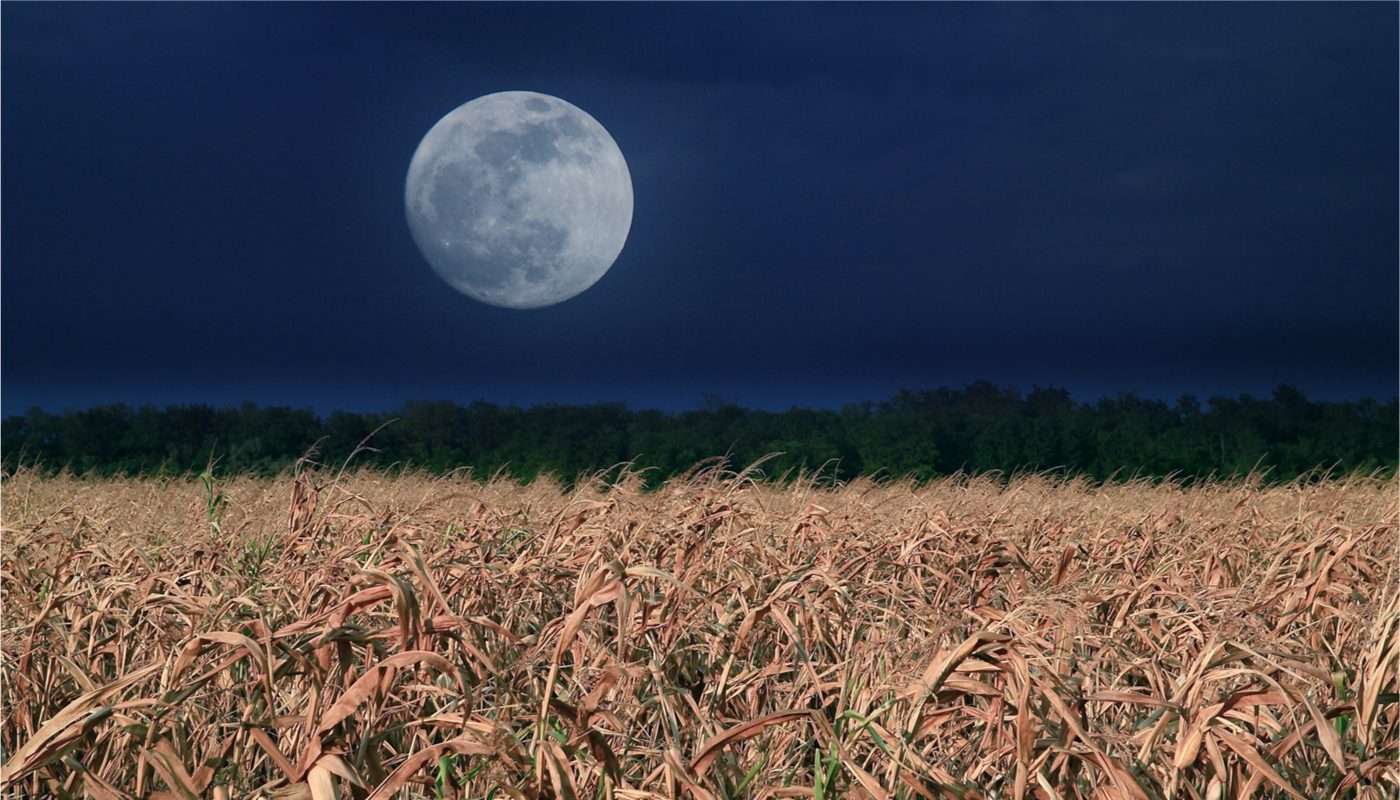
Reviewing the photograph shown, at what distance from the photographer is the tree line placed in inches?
580

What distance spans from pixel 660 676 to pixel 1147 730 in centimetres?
102

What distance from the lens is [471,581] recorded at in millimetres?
3518

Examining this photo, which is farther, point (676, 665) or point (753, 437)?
point (753, 437)

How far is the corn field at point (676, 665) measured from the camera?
193 cm

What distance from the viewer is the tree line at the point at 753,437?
14727 mm

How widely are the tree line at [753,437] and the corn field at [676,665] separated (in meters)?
9.38

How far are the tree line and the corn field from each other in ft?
30.8

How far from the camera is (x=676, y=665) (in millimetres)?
2928

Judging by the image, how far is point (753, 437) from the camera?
15.8m

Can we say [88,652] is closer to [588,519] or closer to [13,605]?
[13,605]

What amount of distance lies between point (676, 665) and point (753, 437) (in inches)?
507

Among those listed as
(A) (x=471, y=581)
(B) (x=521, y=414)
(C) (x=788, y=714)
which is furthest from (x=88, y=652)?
(B) (x=521, y=414)

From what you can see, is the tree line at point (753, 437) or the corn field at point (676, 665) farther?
the tree line at point (753, 437)

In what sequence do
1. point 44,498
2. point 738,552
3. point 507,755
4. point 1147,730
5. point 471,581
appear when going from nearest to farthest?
1. point 507,755
2. point 1147,730
3. point 471,581
4. point 738,552
5. point 44,498
